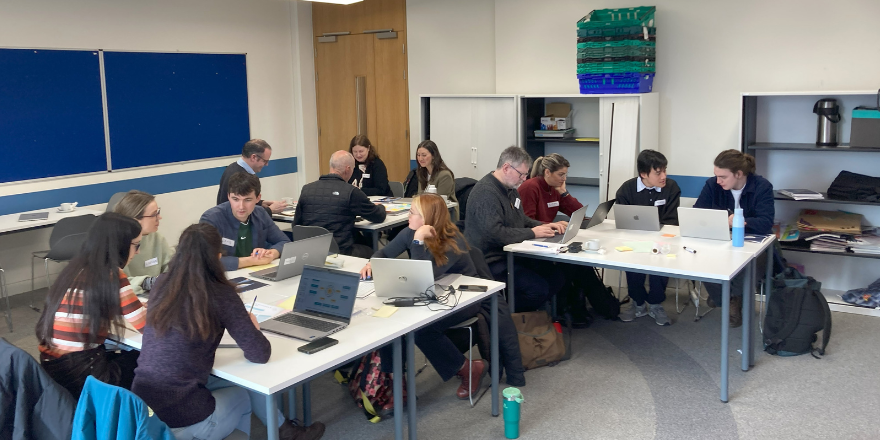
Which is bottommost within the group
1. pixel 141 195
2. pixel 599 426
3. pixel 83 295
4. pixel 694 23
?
pixel 599 426

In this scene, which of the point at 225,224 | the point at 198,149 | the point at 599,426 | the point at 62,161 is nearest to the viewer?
the point at 599,426

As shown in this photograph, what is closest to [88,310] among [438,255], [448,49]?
[438,255]

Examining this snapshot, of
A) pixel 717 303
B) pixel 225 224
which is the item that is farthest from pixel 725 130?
pixel 225 224

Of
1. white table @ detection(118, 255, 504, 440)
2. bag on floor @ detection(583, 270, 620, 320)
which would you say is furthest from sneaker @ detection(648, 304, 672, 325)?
white table @ detection(118, 255, 504, 440)

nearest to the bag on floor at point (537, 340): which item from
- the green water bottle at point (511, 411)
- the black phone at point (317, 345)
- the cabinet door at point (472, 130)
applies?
the green water bottle at point (511, 411)

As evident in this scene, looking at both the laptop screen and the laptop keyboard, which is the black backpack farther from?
the laptop keyboard

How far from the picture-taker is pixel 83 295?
272cm

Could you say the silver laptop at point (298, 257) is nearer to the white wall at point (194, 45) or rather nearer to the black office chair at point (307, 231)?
the black office chair at point (307, 231)

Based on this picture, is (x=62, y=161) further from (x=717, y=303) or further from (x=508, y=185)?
(x=717, y=303)

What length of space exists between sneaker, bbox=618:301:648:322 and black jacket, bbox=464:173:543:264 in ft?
3.65

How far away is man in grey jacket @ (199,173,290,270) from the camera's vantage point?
13.4 ft

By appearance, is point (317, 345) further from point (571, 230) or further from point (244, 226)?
point (571, 230)

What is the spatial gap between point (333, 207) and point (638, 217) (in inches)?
83.4

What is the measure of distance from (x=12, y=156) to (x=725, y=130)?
5.94m
